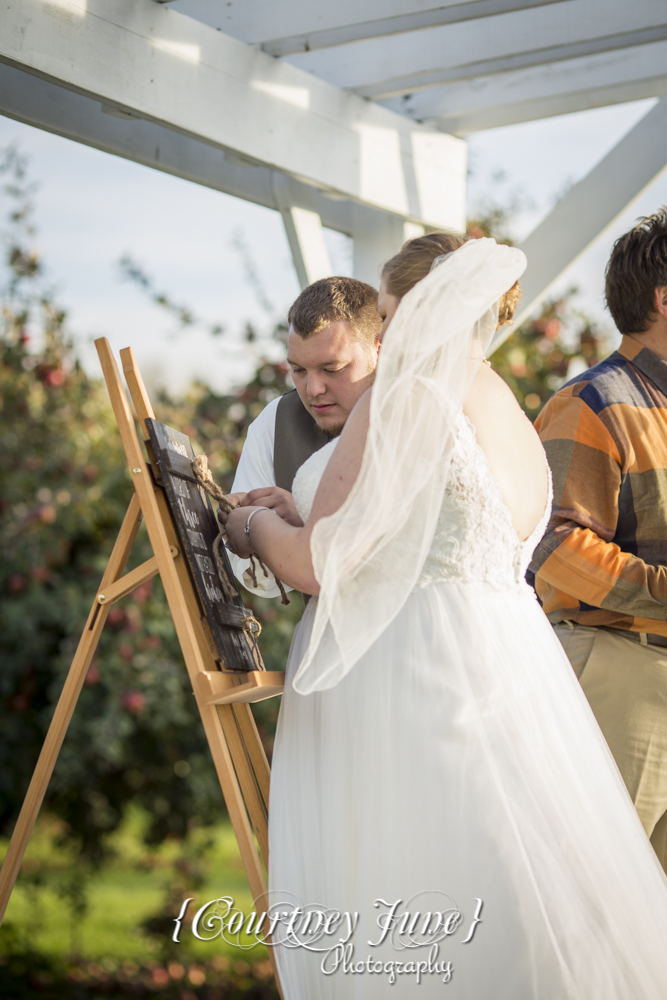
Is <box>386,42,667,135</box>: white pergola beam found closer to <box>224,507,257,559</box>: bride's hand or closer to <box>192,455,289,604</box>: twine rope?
<box>192,455,289,604</box>: twine rope

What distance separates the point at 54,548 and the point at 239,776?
2.32 meters

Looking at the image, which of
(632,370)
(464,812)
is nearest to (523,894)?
(464,812)

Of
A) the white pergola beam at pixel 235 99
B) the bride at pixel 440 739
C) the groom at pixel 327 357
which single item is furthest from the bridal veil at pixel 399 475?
the white pergola beam at pixel 235 99

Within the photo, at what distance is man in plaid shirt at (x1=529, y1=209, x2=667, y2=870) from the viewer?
6.54 feet

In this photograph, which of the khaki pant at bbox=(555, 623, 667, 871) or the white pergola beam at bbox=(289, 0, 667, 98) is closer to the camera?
the khaki pant at bbox=(555, 623, 667, 871)

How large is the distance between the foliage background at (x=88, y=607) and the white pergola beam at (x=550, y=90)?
4.19 ft

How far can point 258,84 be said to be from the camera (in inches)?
98.6

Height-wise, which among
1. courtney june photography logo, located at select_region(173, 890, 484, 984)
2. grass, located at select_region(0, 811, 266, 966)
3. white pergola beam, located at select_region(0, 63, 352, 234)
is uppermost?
white pergola beam, located at select_region(0, 63, 352, 234)

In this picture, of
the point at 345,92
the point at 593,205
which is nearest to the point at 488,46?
the point at 345,92

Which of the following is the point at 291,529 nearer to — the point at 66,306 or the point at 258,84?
the point at 258,84

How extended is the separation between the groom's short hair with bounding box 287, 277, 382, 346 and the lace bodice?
467 millimetres

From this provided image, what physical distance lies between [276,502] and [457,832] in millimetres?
714

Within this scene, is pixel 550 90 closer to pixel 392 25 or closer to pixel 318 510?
pixel 392 25

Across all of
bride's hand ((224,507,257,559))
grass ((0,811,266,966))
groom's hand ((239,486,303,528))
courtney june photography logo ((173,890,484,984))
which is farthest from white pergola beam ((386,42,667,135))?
grass ((0,811,266,966))
